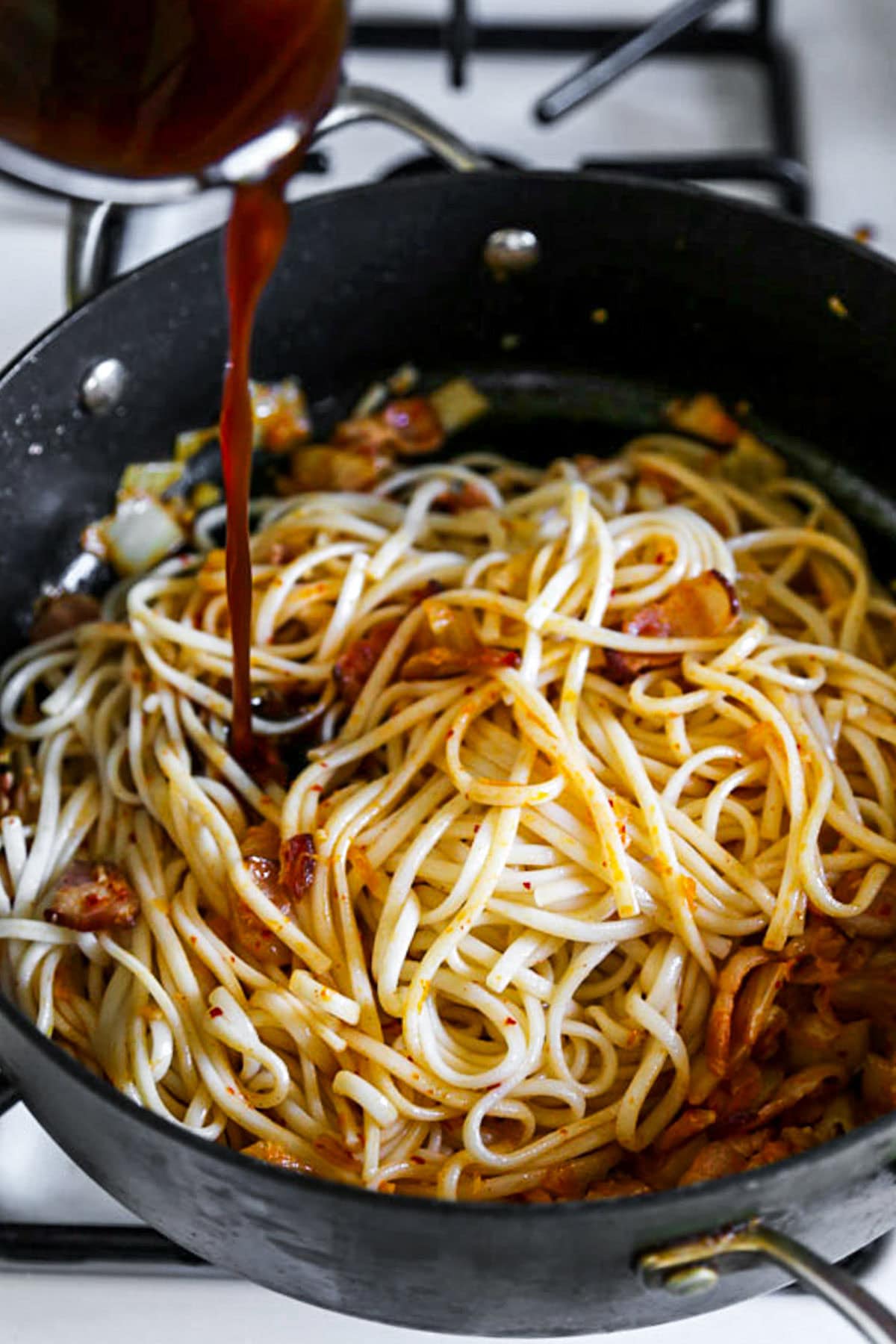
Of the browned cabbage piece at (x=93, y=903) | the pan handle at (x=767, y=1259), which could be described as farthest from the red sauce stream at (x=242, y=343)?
the pan handle at (x=767, y=1259)

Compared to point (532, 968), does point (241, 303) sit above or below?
above

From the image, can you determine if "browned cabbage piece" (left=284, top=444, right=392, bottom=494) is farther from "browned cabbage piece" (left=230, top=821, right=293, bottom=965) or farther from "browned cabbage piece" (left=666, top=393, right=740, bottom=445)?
"browned cabbage piece" (left=230, top=821, right=293, bottom=965)

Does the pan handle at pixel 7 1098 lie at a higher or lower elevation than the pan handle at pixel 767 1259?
lower

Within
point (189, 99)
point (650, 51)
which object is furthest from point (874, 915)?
point (650, 51)

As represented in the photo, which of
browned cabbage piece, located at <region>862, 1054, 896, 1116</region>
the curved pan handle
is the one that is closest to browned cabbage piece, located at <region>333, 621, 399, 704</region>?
the curved pan handle

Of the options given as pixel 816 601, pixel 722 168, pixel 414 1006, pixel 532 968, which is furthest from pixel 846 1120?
pixel 722 168

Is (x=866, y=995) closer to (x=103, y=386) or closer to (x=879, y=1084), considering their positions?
(x=879, y=1084)

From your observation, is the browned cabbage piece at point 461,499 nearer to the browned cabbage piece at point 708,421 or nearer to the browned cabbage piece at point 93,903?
the browned cabbage piece at point 708,421

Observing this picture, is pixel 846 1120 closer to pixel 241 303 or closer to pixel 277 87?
pixel 241 303
